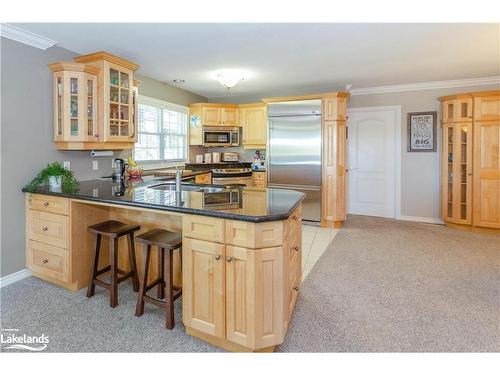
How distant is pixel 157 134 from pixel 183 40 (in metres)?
2.10

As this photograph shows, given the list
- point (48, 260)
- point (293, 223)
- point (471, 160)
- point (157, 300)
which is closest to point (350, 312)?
point (293, 223)

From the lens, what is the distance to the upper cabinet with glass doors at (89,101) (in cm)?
303

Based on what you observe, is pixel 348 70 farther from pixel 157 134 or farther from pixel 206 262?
pixel 206 262

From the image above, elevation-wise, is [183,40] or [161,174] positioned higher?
[183,40]

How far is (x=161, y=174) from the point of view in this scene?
4.41 metres

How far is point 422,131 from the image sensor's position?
17.2 ft

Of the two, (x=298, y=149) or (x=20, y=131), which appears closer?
(x=20, y=131)

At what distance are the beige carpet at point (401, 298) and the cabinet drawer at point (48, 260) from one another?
204 cm

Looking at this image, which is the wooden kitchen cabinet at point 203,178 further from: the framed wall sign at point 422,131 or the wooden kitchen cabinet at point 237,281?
the framed wall sign at point 422,131

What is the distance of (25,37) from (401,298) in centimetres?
423

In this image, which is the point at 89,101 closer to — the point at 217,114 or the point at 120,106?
the point at 120,106

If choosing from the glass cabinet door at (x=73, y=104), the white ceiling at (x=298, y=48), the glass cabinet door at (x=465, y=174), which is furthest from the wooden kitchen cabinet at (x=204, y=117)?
the glass cabinet door at (x=465, y=174)
